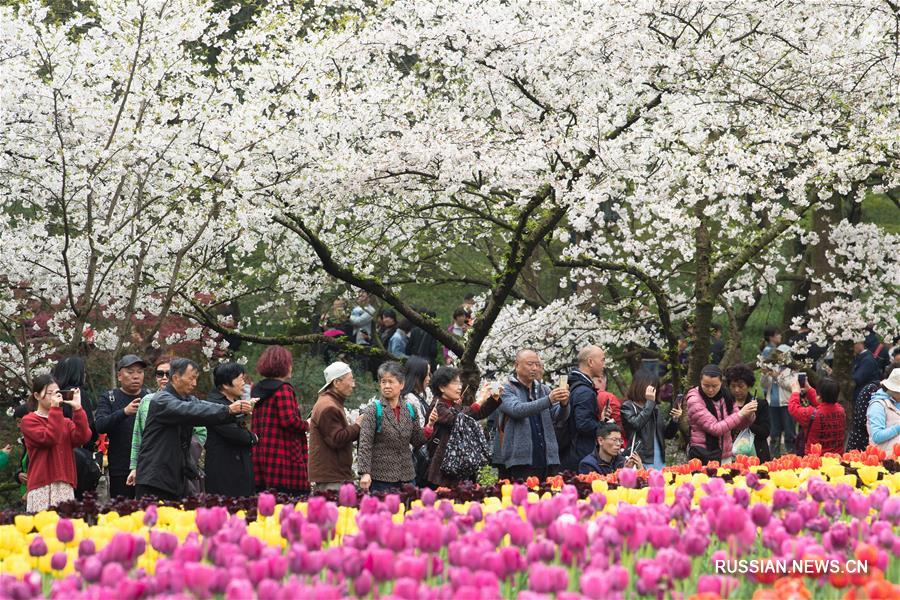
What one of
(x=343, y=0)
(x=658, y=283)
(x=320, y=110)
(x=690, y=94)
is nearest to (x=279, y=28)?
(x=320, y=110)

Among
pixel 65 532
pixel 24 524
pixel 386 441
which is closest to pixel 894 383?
pixel 386 441

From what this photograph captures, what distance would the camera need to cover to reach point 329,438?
8203 mm

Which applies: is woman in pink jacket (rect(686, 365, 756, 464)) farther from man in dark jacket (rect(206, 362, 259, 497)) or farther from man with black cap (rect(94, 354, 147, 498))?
man with black cap (rect(94, 354, 147, 498))

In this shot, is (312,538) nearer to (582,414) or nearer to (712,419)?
(582,414)

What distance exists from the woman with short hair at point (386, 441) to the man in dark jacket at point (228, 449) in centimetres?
78

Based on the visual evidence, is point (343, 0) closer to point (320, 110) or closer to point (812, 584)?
point (320, 110)

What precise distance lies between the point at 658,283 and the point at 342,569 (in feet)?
34.1

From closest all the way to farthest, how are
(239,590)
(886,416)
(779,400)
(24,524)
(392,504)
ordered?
(239,590) < (392,504) < (24,524) < (886,416) < (779,400)

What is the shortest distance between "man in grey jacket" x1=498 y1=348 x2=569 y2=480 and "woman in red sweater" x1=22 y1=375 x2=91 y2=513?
3.02 m

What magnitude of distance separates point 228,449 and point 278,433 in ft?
1.32

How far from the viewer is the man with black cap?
343 inches

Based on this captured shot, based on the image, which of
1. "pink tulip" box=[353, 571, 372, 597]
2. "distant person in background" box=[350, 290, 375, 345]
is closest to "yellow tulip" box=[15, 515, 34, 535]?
"pink tulip" box=[353, 571, 372, 597]

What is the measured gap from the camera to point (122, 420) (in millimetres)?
8680

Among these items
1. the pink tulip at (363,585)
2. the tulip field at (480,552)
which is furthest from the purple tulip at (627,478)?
the pink tulip at (363,585)
